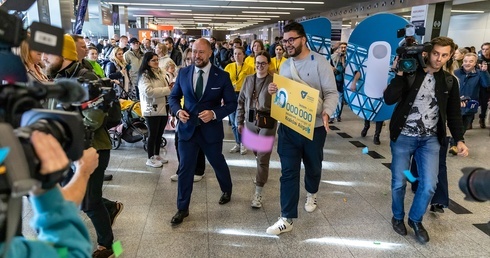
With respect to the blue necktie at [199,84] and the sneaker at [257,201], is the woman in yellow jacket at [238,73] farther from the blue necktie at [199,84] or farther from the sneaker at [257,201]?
the blue necktie at [199,84]

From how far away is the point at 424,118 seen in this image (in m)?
2.61

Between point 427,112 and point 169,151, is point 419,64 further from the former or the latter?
point 169,151

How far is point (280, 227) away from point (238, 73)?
9.58ft

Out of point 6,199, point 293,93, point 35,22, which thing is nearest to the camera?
point 6,199

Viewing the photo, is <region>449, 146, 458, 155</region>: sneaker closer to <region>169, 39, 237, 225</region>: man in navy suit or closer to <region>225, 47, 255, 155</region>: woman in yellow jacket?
<region>225, 47, 255, 155</region>: woman in yellow jacket

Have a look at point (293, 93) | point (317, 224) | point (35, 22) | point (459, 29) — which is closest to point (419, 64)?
point (293, 93)

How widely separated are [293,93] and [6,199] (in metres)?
2.30

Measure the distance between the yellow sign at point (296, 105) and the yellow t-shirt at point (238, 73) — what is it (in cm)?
221

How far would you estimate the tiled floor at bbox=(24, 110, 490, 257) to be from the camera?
8.52 ft

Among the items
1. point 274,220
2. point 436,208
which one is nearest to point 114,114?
point 274,220

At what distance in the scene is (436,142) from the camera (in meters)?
2.63

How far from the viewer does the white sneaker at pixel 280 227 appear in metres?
2.79

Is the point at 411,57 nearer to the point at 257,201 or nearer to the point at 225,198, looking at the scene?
the point at 257,201

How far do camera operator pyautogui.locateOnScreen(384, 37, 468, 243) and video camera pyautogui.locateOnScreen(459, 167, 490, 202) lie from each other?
5.44 ft
